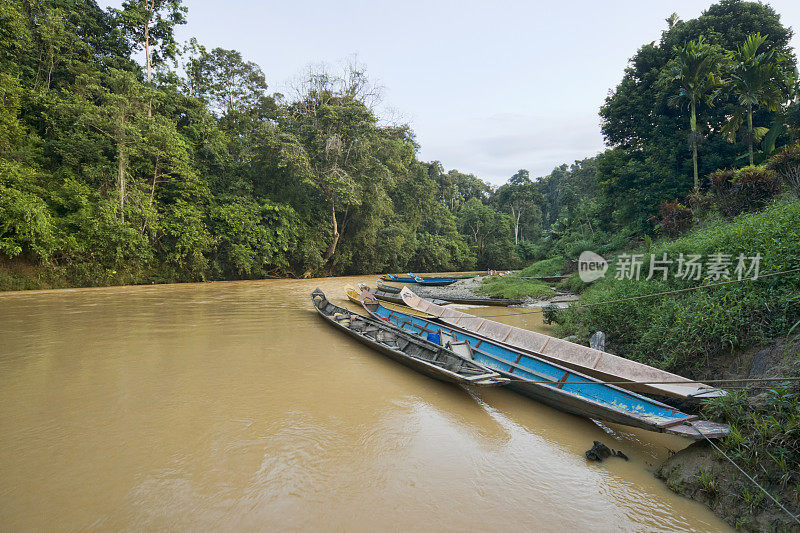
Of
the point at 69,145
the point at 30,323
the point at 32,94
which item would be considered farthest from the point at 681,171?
the point at 32,94

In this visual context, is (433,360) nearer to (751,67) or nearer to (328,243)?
(751,67)

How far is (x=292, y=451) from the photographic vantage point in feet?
12.2

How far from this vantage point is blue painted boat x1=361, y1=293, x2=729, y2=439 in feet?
11.1

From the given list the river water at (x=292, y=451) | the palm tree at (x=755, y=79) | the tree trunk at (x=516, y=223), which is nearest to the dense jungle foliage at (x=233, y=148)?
the palm tree at (x=755, y=79)

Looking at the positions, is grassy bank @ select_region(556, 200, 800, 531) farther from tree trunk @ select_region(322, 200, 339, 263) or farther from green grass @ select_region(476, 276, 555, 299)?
tree trunk @ select_region(322, 200, 339, 263)

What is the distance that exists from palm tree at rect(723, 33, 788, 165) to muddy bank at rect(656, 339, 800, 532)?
11.6 meters

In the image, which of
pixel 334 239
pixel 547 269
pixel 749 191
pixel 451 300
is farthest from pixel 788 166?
pixel 334 239

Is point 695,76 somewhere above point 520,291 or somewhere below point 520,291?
above

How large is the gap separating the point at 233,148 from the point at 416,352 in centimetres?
2031

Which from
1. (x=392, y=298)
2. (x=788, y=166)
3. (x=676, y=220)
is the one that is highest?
(x=788, y=166)

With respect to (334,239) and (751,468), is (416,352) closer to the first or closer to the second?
(751,468)

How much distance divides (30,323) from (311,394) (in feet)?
29.1

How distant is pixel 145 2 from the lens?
18500 mm

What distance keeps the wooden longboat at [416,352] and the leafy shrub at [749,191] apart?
26.6 feet
